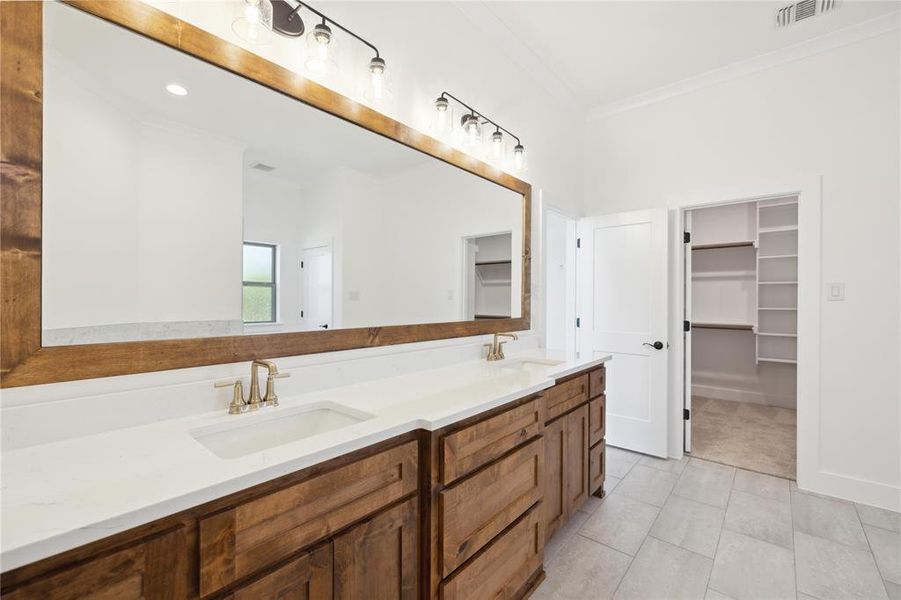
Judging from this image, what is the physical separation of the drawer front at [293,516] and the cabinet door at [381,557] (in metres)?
0.05

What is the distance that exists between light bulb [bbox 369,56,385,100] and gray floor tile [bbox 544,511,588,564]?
93.3 inches

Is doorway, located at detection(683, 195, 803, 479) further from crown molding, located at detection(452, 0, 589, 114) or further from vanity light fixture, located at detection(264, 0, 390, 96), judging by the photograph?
vanity light fixture, located at detection(264, 0, 390, 96)

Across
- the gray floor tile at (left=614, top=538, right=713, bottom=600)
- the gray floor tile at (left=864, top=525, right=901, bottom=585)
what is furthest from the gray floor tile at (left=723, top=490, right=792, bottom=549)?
the gray floor tile at (left=614, top=538, right=713, bottom=600)

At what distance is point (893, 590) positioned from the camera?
1756 millimetres

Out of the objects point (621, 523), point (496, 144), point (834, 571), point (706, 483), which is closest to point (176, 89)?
point (496, 144)

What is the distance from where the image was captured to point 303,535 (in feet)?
3.06

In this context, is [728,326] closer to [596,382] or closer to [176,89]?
[596,382]

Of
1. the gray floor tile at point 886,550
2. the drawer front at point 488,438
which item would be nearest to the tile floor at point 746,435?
the gray floor tile at point 886,550

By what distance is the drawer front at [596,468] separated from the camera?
2.37 meters

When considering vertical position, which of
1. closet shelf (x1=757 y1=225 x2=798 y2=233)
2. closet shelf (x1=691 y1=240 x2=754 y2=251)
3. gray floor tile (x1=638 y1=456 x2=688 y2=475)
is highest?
closet shelf (x1=757 y1=225 x2=798 y2=233)

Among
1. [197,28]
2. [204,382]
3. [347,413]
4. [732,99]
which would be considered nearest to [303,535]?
[347,413]

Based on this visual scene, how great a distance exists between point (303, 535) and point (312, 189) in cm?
124

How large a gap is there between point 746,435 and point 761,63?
3.15 metres

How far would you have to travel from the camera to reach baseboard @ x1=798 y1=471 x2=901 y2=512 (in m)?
2.44
